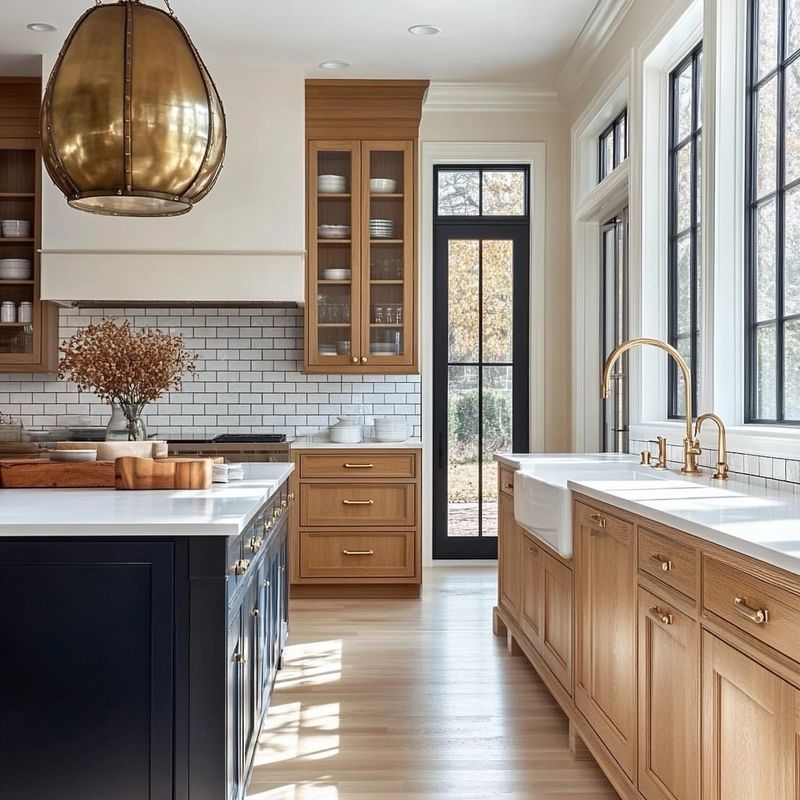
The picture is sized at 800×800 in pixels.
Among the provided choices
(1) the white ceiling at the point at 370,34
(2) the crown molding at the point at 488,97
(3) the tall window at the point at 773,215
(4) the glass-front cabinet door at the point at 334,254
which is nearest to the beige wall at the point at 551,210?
(2) the crown molding at the point at 488,97

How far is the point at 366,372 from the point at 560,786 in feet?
10.6

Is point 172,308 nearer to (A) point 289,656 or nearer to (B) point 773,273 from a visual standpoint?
(A) point 289,656

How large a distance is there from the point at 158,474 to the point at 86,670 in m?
0.78

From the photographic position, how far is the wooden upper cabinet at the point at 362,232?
5.55 metres

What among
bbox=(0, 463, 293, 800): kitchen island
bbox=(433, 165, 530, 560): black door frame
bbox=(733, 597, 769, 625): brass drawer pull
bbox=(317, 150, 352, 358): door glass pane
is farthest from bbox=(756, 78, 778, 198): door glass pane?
bbox=(433, 165, 530, 560): black door frame

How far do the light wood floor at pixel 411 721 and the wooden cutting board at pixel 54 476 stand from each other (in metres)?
1.06

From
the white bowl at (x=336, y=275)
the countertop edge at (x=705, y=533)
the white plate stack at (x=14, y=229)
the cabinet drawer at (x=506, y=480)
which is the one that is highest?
the white plate stack at (x=14, y=229)

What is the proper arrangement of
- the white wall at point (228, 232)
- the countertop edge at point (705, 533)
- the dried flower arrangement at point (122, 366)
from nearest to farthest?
the countertop edge at point (705, 533)
the dried flower arrangement at point (122, 366)
the white wall at point (228, 232)

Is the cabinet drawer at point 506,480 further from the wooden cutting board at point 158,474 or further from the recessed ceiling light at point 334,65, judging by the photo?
the recessed ceiling light at point 334,65

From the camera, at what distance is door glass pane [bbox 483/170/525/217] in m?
6.14

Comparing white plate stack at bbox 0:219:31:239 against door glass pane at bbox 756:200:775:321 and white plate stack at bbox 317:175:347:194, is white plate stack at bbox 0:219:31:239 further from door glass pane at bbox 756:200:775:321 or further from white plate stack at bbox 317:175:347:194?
door glass pane at bbox 756:200:775:321

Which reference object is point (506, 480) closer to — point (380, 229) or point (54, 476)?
point (380, 229)

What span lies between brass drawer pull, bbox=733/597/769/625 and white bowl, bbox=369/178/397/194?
14.0ft

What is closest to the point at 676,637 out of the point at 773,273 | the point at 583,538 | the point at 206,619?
the point at 583,538
